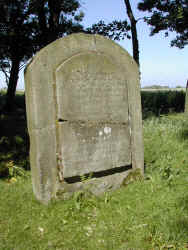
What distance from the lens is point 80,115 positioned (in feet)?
10.9

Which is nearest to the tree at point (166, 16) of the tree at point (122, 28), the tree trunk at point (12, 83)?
the tree at point (122, 28)

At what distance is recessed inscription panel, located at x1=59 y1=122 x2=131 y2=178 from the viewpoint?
3.23m

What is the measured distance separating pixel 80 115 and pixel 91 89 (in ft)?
1.27

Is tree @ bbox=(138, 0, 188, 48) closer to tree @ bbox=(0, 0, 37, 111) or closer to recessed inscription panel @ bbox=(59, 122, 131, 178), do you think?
tree @ bbox=(0, 0, 37, 111)

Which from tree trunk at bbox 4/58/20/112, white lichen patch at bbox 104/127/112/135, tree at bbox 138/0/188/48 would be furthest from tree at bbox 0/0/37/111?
white lichen patch at bbox 104/127/112/135

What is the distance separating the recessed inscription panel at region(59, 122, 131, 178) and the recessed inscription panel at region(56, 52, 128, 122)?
0.13 meters

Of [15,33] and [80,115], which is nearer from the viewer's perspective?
[80,115]

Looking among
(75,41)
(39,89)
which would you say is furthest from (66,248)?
(75,41)

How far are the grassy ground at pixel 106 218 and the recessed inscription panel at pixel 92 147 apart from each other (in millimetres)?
364

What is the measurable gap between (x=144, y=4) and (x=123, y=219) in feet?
38.2

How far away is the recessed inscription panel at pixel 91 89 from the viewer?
3209mm

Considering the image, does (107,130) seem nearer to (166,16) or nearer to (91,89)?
(91,89)

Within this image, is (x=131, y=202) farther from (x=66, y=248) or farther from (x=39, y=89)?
(x=39, y=89)

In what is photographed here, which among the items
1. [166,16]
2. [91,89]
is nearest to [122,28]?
[166,16]
